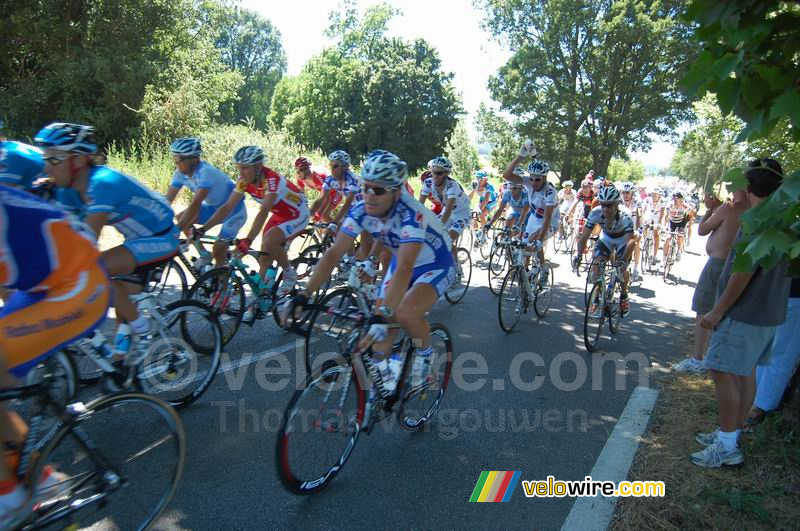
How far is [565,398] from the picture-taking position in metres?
5.22

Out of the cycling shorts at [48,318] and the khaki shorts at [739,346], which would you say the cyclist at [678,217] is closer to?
the khaki shorts at [739,346]

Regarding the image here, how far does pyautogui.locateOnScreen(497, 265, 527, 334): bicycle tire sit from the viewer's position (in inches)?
281

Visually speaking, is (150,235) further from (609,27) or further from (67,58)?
(609,27)

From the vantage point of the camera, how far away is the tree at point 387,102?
5156cm

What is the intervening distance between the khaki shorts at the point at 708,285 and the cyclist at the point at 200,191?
18.0 feet

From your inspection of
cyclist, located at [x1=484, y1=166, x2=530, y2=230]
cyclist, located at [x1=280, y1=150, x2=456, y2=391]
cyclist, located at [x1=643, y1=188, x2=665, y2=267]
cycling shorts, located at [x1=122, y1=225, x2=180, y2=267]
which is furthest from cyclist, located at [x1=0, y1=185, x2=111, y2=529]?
cyclist, located at [x1=643, y1=188, x2=665, y2=267]

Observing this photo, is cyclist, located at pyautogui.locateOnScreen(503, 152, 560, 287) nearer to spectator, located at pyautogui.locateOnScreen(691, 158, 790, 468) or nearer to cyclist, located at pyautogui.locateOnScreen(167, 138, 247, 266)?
spectator, located at pyautogui.locateOnScreen(691, 158, 790, 468)

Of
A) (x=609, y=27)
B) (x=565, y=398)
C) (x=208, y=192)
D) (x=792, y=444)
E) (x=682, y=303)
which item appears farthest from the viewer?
(x=609, y=27)

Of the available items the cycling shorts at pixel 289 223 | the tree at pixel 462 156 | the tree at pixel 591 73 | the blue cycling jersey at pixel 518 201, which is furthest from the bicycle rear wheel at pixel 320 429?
the tree at pixel 591 73

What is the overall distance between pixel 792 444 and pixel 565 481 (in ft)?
6.13

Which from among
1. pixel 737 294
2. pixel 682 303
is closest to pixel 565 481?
pixel 737 294

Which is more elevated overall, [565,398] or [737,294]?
[737,294]

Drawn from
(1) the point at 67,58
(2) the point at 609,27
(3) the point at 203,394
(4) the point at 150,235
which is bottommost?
(3) the point at 203,394

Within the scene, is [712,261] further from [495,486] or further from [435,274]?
[495,486]
